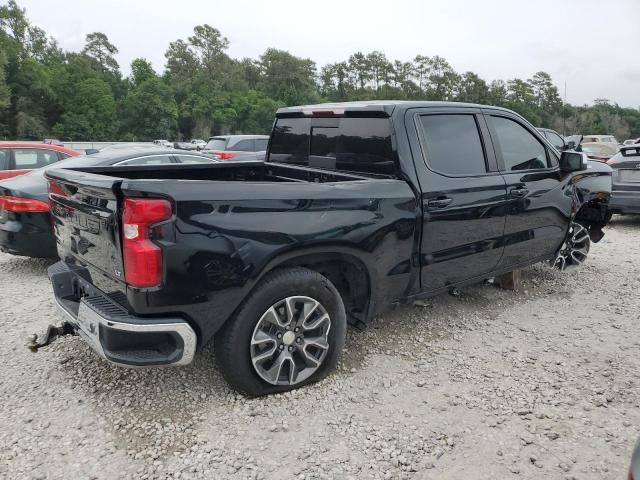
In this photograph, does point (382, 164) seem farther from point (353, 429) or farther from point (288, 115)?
point (353, 429)

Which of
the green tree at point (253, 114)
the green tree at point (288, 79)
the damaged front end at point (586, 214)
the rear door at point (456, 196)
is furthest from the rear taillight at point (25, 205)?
the green tree at point (288, 79)

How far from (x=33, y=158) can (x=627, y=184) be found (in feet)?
33.1

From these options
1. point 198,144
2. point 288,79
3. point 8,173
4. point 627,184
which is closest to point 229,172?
point 8,173

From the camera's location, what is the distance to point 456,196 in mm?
3742

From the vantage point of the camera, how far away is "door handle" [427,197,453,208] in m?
3.57

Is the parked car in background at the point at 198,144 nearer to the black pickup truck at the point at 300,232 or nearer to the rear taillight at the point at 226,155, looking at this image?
the rear taillight at the point at 226,155

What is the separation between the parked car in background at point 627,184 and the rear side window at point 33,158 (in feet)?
31.2

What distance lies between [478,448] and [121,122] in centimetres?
6908

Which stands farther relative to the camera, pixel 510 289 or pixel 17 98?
pixel 17 98

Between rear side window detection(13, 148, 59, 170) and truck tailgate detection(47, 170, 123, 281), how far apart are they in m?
5.84

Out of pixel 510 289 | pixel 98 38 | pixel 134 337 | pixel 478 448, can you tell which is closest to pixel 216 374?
pixel 134 337

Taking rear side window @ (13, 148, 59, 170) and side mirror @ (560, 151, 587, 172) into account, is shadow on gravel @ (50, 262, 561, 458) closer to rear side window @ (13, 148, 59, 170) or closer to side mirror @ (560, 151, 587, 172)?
side mirror @ (560, 151, 587, 172)

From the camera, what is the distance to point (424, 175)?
3578mm

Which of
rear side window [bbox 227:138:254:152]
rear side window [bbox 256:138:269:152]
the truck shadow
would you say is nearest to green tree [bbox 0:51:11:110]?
rear side window [bbox 227:138:254:152]
